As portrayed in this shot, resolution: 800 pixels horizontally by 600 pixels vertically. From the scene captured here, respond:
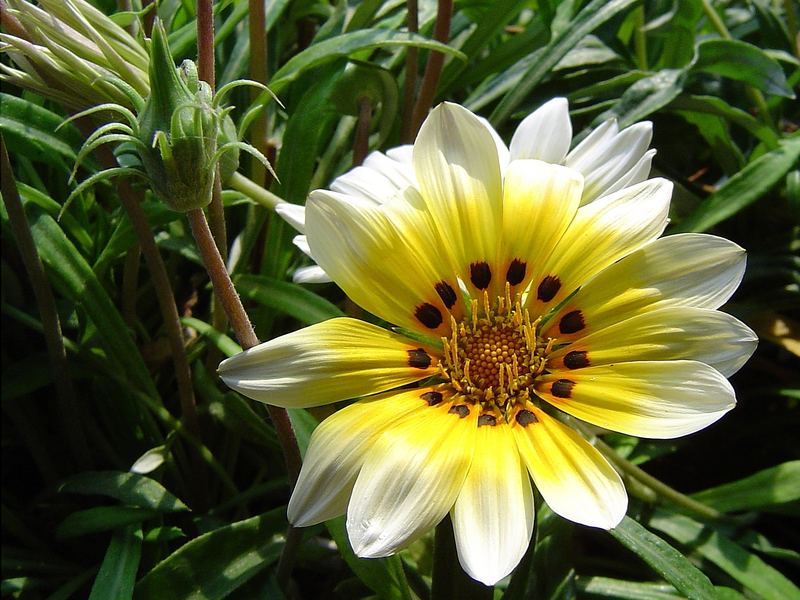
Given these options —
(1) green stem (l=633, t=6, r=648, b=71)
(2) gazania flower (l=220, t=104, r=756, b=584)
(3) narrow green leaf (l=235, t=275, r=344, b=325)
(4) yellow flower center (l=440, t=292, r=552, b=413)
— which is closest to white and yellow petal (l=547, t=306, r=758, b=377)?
(2) gazania flower (l=220, t=104, r=756, b=584)

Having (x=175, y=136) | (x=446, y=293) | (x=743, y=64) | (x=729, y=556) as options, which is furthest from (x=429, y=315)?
(x=743, y=64)

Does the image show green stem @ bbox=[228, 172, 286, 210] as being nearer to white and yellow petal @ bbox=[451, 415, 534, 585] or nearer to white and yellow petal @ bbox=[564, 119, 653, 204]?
white and yellow petal @ bbox=[564, 119, 653, 204]

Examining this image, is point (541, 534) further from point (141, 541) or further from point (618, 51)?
point (618, 51)

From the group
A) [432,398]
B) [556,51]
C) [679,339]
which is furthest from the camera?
[556,51]

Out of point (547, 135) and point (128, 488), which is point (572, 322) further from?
point (128, 488)

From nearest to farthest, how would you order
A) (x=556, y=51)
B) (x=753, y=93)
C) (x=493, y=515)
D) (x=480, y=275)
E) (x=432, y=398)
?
(x=493, y=515), (x=432, y=398), (x=480, y=275), (x=556, y=51), (x=753, y=93)

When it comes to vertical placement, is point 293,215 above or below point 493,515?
above

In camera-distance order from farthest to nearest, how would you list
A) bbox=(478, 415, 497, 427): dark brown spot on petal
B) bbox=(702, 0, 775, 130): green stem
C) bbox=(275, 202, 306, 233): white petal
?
bbox=(702, 0, 775, 130): green stem → bbox=(275, 202, 306, 233): white petal → bbox=(478, 415, 497, 427): dark brown spot on petal

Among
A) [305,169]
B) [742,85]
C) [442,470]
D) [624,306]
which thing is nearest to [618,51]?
[742,85]
